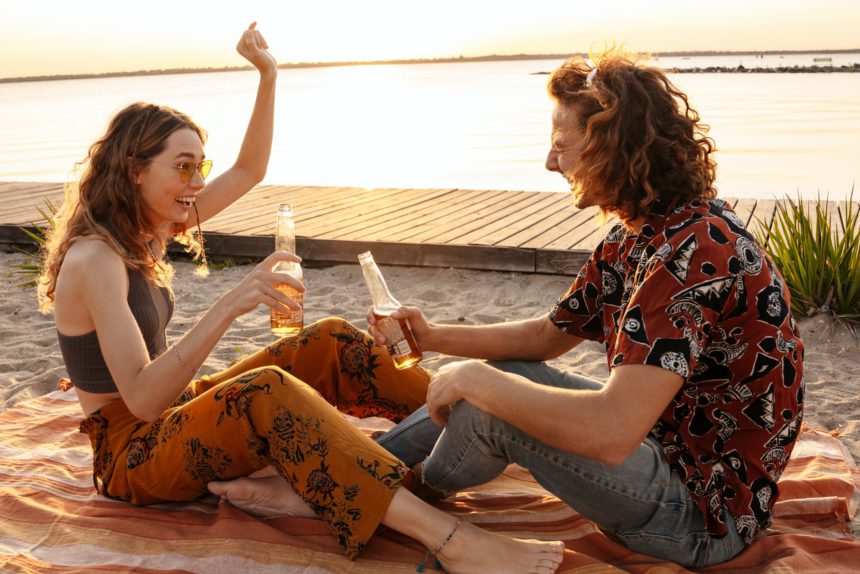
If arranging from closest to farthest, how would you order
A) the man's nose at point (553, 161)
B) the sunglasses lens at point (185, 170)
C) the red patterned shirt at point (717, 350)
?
the red patterned shirt at point (717, 350)
the man's nose at point (553, 161)
the sunglasses lens at point (185, 170)

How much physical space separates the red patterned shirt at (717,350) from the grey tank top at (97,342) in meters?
1.57

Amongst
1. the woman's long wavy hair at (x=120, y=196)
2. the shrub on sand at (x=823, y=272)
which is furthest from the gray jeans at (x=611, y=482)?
the shrub on sand at (x=823, y=272)

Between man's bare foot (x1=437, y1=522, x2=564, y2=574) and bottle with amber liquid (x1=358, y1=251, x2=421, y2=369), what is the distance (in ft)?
1.99

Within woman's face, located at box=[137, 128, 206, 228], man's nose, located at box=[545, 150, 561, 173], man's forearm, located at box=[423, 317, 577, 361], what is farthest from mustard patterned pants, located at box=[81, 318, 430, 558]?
man's nose, located at box=[545, 150, 561, 173]

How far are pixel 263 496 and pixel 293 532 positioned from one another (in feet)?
0.50

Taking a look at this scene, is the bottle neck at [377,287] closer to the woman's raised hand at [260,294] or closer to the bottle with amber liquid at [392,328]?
the bottle with amber liquid at [392,328]

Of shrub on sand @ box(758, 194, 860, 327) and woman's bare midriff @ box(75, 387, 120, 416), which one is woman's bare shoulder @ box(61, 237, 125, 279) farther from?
shrub on sand @ box(758, 194, 860, 327)

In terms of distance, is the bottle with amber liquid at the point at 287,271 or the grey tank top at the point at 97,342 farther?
the bottle with amber liquid at the point at 287,271

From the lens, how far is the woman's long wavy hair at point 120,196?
2994 mm

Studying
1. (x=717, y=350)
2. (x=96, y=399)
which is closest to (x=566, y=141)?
(x=717, y=350)

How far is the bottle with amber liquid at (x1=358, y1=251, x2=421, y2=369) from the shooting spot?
2.93m

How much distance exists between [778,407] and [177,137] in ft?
6.89

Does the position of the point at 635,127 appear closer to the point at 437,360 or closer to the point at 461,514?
the point at 461,514

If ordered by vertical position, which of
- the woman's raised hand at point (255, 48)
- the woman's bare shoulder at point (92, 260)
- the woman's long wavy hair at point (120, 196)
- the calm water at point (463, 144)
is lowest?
the calm water at point (463, 144)
